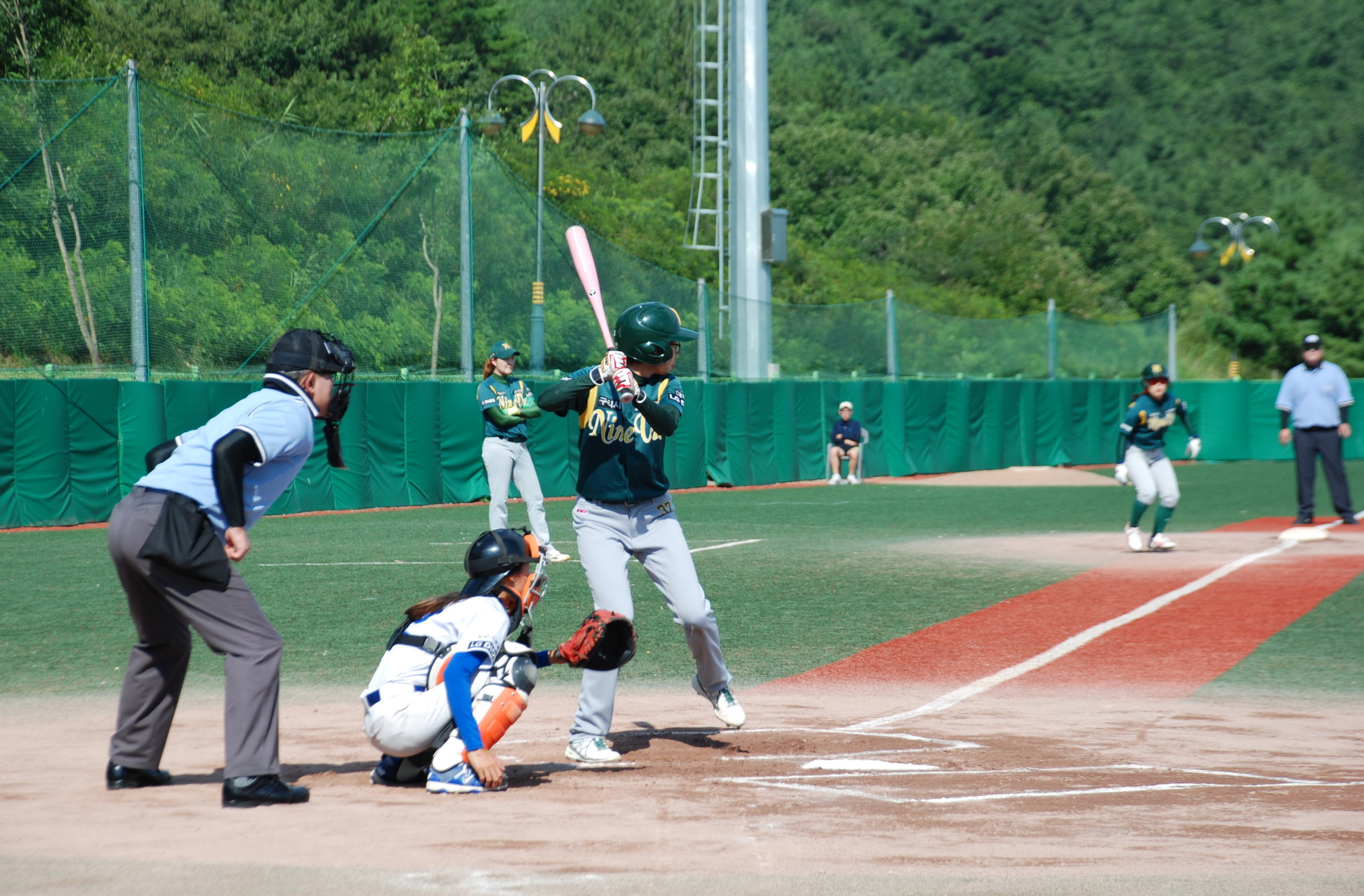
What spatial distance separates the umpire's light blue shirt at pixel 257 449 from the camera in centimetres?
520

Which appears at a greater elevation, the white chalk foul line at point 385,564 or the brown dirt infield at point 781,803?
the white chalk foul line at point 385,564

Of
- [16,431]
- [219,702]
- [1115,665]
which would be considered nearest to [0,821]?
[219,702]

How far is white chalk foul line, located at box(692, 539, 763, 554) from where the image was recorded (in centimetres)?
1484

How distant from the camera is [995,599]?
1148 centimetres

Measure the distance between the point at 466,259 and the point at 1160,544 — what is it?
1122cm

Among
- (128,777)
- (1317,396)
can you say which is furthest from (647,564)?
(1317,396)

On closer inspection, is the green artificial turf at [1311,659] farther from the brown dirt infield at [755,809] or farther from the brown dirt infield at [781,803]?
the brown dirt infield at [755,809]

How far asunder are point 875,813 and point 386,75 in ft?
157

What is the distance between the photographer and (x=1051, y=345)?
36.8 meters

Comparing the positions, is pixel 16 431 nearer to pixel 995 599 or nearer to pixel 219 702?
pixel 219 702

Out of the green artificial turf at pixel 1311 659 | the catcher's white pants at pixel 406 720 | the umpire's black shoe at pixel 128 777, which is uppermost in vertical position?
the catcher's white pants at pixel 406 720

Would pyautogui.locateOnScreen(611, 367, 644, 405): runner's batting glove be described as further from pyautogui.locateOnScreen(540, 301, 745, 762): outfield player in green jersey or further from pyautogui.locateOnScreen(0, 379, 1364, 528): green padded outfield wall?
pyautogui.locateOnScreen(0, 379, 1364, 528): green padded outfield wall

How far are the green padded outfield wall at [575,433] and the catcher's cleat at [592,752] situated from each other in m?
12.4

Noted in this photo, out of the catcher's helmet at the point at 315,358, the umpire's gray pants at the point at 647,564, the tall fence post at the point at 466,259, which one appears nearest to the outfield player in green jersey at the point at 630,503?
the umpire's gray pants at the point at 647,564
